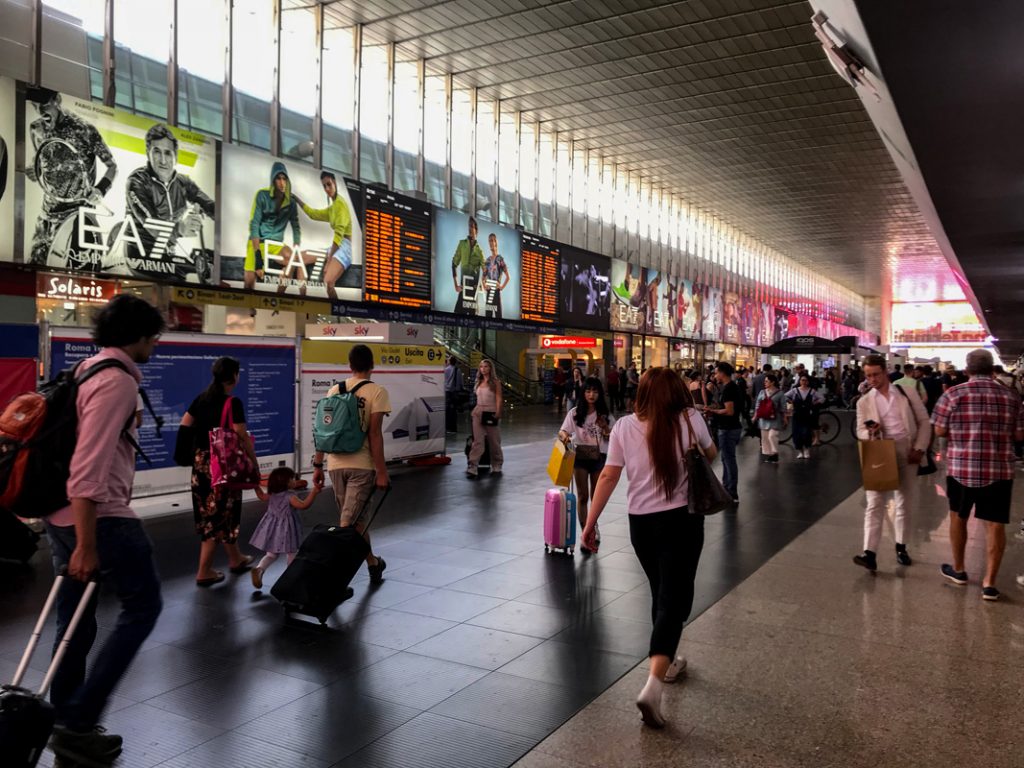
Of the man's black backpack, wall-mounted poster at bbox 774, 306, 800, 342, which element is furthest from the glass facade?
wall-mounted poster at bbox 774, 306, 800, 342

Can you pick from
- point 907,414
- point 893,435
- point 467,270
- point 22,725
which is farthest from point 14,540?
point 467,270

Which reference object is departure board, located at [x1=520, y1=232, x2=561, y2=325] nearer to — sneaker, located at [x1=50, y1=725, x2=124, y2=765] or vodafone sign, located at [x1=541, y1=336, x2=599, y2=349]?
vodafone sign, located at [x1=541, y1=336, x2=599, y2=349]

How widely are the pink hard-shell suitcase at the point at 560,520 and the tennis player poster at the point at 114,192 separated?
7701 mm

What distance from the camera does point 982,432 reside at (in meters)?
5.55

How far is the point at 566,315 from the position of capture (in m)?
21.7

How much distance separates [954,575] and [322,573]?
4734 millimetres

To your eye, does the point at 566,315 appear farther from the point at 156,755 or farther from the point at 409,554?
the point at 156,755

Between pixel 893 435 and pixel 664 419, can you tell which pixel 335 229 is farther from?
pixel 664 419

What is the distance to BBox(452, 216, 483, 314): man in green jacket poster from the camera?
17666 mm

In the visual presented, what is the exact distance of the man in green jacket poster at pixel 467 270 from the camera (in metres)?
17.7

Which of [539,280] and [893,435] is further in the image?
[539,280]

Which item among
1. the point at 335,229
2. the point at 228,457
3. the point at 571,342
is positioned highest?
the point at 335,229

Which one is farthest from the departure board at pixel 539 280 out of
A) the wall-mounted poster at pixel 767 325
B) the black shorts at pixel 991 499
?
the wall-mounted poster at pixel 767 325

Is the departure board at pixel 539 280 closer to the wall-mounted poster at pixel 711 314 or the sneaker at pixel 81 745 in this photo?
the wall-mounted poster at pixel 711 314
